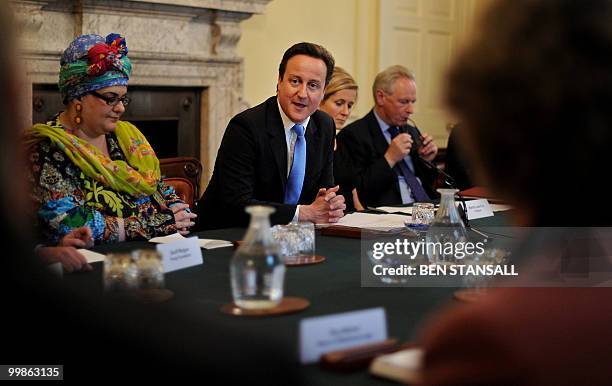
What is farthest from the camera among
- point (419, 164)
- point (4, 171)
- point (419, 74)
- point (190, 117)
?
point (419, 74)

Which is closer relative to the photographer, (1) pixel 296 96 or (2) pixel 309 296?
(2) pixel 309 296

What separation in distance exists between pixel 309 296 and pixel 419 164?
2658 millimetres

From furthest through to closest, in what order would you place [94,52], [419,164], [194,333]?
1. [419,164]
2. [94,52]
3. [194,333]

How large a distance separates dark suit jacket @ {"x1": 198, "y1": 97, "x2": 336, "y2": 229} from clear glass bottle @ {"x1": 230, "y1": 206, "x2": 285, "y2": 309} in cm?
142

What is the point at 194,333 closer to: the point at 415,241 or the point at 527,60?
the point at 527,60

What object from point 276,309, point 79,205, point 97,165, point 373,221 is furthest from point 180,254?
point 373,221

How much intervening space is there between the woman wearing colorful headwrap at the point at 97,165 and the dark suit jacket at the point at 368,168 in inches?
50.6

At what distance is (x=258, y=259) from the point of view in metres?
1.58

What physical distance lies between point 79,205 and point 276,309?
120 cm

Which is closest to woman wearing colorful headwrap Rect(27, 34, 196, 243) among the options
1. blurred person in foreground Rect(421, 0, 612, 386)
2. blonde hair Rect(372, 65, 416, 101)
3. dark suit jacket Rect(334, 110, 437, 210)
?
dark suit jacket Rect(334, 110, 437, 210)

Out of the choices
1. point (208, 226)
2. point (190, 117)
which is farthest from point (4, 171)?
point (190, 117)

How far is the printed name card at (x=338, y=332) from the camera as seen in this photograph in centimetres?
135

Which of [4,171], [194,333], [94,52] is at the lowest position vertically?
[194,333]

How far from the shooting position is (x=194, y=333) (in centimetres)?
70
